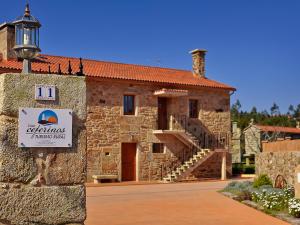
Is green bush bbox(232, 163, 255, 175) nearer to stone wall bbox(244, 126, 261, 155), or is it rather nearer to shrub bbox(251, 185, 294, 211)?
stone wall bbox(244, 126, 261, 155)

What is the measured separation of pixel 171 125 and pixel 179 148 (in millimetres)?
1304

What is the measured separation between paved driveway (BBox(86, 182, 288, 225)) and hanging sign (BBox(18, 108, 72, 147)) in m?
4.50

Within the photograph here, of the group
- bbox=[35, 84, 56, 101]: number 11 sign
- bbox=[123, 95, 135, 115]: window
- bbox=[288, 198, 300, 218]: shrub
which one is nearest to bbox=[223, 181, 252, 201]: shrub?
bbox=[288, 198, 300, 218]: shrub

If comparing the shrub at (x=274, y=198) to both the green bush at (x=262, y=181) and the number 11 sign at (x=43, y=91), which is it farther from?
the number 11 sign at (x=43, y=91)

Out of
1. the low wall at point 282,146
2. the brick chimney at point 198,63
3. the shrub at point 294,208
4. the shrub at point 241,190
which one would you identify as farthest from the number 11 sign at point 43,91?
the brick chimney at point 198,63

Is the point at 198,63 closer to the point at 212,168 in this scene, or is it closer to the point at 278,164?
the point at 212,168

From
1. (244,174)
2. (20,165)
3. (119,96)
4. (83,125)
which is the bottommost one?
(244,174)

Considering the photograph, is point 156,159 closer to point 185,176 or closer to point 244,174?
point 185,176

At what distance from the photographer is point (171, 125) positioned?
23062mm

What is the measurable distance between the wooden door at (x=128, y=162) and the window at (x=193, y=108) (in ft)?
12.8

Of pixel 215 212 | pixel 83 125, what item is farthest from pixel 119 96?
pixel 83 125

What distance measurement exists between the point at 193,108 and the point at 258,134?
12.0 meters

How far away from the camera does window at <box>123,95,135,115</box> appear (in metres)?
21.9

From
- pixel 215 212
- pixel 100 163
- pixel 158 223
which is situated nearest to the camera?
pixel 158 223
